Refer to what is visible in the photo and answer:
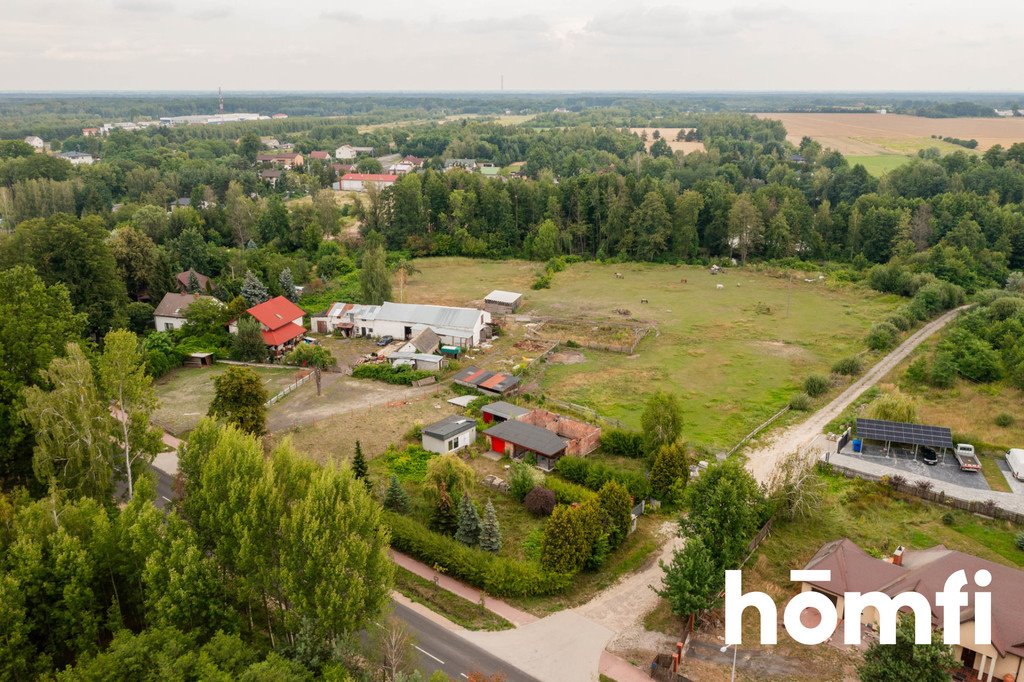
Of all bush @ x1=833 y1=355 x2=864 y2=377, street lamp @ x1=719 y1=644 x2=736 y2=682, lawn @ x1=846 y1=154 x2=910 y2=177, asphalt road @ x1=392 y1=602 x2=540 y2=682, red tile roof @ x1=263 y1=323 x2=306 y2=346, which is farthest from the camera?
lawn @ x1=846 y1=154 x2=910 y2=177

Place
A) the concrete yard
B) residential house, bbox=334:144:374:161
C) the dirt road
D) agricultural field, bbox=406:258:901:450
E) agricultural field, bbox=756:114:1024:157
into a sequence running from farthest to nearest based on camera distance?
1. residential house, bbox=334:144:374:161
2. agricultural field, bbox=756:114:1024:157
3. agricultural field, bbox=406:258:901:450
4. the dirt road
5. the concrete yard

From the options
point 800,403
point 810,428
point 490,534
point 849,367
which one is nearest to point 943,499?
point 810,428

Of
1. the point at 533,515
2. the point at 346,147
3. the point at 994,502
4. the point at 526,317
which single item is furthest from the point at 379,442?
the point at 346,147

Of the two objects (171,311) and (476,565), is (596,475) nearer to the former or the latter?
(476,565)

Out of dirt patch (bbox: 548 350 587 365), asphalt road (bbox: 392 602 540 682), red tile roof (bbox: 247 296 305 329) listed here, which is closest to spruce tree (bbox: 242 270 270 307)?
red tile roof (bbox: 247 296 305 329)

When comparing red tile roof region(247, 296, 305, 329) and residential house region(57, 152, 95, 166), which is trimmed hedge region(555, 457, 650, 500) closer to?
red tile roof region(247, 296, 305, 329)

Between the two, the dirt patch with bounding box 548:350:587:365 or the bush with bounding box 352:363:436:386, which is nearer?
the bush with bounding box 352:363:436:386

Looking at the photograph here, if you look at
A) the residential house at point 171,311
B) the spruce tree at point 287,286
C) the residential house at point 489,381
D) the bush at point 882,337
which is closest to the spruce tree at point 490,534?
the residential house at point 489,381
